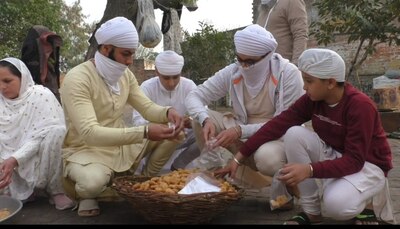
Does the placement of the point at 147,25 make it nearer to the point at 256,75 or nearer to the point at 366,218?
the point at 256,75

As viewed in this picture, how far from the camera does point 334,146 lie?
2773 mm

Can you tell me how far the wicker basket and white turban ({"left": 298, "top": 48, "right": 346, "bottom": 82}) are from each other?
32.4 inches

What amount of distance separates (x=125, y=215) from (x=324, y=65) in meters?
1.58

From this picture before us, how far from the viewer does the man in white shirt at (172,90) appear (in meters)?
4.03

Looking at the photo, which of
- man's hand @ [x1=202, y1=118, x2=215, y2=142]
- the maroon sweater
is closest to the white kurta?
man's hand @ [x1=202, y1=118, x2=215, y2=142]

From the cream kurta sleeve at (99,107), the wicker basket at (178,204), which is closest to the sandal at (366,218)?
the wicker basket at (178,204)

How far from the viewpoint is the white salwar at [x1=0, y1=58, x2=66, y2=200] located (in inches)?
131

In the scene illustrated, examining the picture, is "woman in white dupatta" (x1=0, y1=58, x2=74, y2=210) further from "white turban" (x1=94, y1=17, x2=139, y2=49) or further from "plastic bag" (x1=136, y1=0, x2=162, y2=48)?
"plastic bag" (x1=136, y1=0, x2=162, y2=48)

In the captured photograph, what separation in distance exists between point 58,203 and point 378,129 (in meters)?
2.17

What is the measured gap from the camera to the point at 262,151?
3.02 metres

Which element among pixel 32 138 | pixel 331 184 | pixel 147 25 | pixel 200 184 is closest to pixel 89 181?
pixel 32 138

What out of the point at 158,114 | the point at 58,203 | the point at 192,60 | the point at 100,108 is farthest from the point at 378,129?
the point at 192,60

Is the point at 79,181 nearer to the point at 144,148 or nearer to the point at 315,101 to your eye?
the point at 144,148

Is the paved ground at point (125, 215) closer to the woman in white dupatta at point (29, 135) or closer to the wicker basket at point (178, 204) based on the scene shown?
the woman in white dupatta at point (29, 135)
